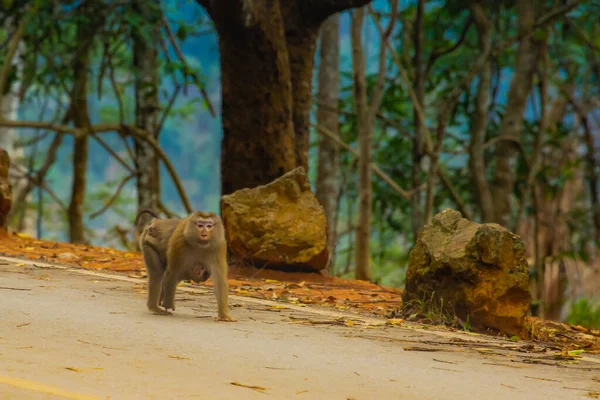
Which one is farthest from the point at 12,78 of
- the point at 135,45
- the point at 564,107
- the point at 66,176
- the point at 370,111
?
the point at 66,176

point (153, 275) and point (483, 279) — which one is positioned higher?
point (483, 279)

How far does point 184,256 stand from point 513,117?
9897 mm

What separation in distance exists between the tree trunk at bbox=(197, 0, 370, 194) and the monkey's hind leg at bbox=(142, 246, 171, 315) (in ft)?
14.3

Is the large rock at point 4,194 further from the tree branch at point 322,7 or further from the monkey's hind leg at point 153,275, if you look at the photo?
the monkey's hind leg at point 153,275

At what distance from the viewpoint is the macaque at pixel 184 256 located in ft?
22.6

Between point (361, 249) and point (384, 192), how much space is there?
4.68 m

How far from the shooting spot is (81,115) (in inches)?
672

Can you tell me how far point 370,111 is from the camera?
1326 cm

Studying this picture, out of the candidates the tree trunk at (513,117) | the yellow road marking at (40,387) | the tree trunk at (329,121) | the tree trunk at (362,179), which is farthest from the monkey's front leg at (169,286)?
the tree trunk at (513,117)

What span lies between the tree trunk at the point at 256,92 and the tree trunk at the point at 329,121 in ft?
12.4

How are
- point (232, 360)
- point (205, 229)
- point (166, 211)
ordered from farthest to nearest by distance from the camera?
point (166, 211), point (205, 229), point (232, 360)

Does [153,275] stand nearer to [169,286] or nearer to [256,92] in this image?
[169,286]

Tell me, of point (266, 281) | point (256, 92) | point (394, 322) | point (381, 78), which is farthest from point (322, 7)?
point (394, 322)

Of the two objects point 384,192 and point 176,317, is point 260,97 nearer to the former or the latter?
point 176,317
